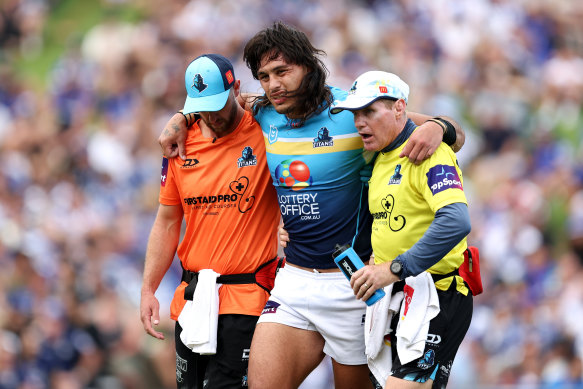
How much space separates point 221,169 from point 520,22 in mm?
7390

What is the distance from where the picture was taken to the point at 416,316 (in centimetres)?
404

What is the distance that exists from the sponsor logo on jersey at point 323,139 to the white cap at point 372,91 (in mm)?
319

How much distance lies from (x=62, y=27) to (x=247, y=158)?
6458 millimetres

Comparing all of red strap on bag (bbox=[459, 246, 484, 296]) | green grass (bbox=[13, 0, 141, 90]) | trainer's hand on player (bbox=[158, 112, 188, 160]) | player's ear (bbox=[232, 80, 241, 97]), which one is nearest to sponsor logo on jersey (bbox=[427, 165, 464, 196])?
red strap on bag (bbox=[459, 246, 484, 296])

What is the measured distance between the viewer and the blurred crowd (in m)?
9.20

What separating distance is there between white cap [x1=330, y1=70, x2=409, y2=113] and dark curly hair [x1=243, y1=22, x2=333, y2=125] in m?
0.37

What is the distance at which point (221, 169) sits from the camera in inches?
187

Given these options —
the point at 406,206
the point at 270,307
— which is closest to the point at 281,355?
the point at 270,307

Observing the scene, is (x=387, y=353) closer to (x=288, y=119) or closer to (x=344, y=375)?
(x=344, y=375)

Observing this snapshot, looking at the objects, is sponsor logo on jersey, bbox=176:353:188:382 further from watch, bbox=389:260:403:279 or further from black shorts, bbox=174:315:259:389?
watch, bbox=389:260:403:279

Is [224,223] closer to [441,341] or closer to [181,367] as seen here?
[181,367]

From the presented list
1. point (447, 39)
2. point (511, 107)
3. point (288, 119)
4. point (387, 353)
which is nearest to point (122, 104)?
point (447, 39)

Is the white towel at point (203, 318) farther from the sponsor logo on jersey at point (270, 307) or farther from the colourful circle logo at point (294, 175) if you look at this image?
the colourful circle logo at point (294, 175)

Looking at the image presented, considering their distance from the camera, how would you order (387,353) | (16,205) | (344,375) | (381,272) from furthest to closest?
(16,205), (344,375), (387,353), (381,272)
